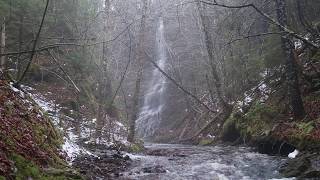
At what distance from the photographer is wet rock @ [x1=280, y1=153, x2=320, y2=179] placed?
7.93 metres

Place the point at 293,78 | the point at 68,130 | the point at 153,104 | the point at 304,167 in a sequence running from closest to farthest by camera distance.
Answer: the point at 304,167
the point at 293,78
the point at 68,130
the point at 153,104

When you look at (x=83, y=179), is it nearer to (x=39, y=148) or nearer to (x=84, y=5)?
(x=39, y=148)

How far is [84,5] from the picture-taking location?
22641 millimetres

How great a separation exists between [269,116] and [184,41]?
19025 millimetres

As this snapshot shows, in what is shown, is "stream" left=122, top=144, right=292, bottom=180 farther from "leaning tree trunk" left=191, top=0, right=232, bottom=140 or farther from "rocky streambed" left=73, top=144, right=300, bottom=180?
"leaning tree trunk" left=191, top=0, right=232, bottom=140

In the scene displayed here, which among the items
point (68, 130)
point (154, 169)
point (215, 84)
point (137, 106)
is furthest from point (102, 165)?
point (215, 84)

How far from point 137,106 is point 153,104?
18.0m

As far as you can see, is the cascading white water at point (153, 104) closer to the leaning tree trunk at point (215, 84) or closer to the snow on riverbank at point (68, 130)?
the leaning tree trunk at point (215, 84)

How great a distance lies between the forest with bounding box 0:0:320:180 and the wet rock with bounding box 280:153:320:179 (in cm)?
3

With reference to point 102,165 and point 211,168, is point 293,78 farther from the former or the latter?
point 102,165

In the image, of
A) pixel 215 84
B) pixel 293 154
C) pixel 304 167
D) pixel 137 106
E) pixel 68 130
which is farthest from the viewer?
pixel 215 84

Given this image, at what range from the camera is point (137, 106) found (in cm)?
1792

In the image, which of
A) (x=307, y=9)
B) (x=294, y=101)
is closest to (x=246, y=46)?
(x=307, y=9)

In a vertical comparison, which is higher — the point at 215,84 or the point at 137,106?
the point at 215,84
